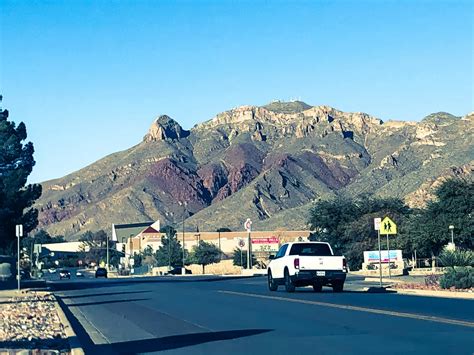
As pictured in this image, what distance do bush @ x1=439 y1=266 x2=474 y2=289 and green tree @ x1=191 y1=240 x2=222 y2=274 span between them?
310 ft

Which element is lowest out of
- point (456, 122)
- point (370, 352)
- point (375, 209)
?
point (370, 352)

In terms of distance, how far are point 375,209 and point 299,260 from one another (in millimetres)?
52692

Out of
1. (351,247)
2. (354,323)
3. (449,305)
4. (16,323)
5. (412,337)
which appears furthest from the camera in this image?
(351,247)

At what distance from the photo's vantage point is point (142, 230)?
179500 millimetres

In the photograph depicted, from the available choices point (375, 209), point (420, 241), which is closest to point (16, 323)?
point (420, 241)

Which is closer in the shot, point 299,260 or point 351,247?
point 299,260

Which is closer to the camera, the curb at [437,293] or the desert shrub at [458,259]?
the curb at [437,293]

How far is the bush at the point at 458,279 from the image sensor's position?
3192cm

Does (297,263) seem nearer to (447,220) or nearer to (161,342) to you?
(161,342)

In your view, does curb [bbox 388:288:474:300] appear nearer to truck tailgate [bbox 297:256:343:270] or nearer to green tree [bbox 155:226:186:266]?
truck tailgate [bbox 297:256:343:270]

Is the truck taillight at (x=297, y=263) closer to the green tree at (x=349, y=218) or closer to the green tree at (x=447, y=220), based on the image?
the green tree at (x=447, y=220)

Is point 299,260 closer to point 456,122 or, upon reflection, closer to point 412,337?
point 412,337

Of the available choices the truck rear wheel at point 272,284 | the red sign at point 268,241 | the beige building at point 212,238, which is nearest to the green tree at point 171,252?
the beige building at point 212,238

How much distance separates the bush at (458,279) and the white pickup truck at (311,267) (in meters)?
3.86
